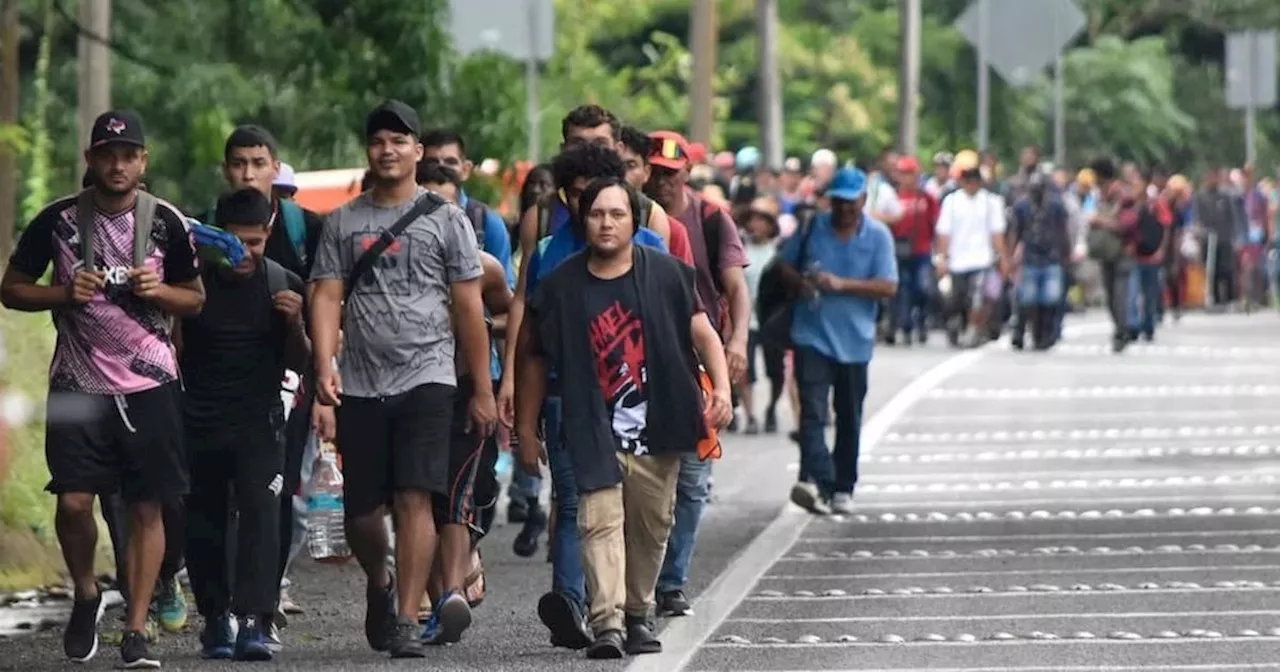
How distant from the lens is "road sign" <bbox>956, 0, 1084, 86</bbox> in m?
40.3

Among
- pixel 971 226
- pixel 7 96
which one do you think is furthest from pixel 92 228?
pixel 971 226

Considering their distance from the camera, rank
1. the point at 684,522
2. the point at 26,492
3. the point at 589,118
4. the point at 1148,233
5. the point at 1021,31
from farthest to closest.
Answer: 1. the point at 1021,31
2. the point at 1148,233
3. the point at 26,492
4. the point at 684,522
5. the point at 589,118

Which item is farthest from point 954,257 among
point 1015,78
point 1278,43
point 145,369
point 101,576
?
point 1278,43

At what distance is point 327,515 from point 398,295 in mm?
1705

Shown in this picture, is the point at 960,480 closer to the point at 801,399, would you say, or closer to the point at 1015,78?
the point at 801,399

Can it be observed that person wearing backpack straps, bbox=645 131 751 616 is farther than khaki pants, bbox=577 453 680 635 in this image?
Yes

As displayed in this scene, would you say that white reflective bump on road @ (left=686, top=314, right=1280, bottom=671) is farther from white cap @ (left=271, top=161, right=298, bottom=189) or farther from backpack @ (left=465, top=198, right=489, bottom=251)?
white cap @ (left=271, top=161, right=298, bottom=189)

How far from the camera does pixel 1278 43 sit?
61.9 m

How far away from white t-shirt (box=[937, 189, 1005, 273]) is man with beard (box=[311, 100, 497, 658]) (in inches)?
829

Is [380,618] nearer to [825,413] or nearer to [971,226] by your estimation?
[825,413]

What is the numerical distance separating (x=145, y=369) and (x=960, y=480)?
8559mm

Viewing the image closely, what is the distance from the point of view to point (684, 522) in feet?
42.8

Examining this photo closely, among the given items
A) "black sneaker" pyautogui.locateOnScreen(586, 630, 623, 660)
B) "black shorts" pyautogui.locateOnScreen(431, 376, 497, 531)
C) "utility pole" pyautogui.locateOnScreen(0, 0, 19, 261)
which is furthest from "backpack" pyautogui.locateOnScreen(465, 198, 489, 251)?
"utility pole" pyautogui.locateOnScreen(0, 0, 19, 261)

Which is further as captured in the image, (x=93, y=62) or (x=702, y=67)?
(x=702, y=67)
